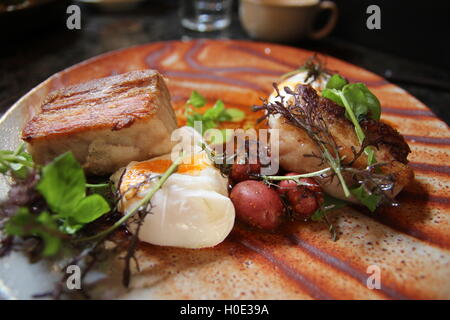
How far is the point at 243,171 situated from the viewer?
1774mm

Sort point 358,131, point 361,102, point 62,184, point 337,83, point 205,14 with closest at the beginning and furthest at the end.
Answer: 1. point 62,184
2. point 358,131
3. point 361,102
4. point 337,83
5. point 205,14

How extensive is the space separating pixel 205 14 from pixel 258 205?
3054mm

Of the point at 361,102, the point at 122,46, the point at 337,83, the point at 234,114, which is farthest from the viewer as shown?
the point at 122,46

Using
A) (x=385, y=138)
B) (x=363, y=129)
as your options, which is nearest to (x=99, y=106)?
(x=363, y=129)

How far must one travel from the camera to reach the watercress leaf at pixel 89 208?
4.56 ft

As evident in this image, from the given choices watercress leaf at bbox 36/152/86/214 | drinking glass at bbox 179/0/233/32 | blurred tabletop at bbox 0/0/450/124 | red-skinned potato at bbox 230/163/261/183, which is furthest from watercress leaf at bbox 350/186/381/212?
drinking glass at bbox 179/0/233/32

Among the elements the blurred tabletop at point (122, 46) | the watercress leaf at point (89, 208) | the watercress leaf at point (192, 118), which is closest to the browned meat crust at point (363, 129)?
the watercress leaf at point (192, 118)

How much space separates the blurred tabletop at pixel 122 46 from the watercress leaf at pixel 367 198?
1.48m

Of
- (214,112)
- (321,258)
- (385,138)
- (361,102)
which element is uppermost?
(361,102)

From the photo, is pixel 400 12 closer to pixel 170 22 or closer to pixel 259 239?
pixel 170 22

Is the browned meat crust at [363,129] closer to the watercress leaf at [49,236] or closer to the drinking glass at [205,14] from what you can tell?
Answer: the watercress leaf at [49,236]

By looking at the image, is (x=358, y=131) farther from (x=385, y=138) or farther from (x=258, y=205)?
(x=258, y=205)

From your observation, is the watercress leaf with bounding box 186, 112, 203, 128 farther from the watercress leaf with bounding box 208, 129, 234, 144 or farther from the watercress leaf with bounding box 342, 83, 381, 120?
the watercress leaf with bounding box 342, 83, 381, 120
